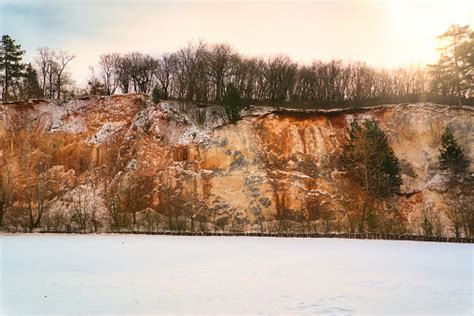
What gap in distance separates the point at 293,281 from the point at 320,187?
23695mm

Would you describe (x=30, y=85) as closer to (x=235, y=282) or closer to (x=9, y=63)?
(x=9, y=63)

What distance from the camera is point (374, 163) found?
32.4m

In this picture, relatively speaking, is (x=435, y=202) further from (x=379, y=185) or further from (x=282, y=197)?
(x=282, y=197)

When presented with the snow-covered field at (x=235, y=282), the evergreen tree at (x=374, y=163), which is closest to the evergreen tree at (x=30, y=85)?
the snow-covered field at (x=235, y=282)

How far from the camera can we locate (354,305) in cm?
909

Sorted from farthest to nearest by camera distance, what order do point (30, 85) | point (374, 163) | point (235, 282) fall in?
1. point (30, 85)
2. point (374, 163)
3. point (235, 282)

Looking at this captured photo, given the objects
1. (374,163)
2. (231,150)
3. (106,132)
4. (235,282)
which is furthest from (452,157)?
(106,132)

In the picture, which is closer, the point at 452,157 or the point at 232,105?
the point at 452,157

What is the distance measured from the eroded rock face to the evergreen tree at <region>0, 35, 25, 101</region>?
5.57 meters

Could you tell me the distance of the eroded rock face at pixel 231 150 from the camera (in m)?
33.9

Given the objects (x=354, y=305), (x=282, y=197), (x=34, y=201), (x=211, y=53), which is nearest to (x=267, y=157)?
(x=282, y=197)

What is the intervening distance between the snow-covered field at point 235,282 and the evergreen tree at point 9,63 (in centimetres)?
3104

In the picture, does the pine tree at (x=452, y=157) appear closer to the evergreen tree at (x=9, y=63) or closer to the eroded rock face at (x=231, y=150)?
the eroded rock face at (x=231, y=150)

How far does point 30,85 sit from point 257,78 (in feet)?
75.6
